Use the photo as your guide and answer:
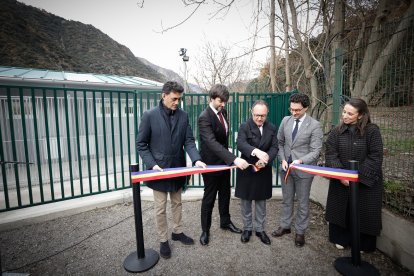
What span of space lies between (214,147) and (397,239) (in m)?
2.46

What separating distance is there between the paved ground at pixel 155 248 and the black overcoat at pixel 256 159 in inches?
30.5

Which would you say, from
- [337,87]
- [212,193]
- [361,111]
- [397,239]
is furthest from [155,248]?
[337,87]

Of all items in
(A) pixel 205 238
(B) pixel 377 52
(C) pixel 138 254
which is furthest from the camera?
(B) pixel 377 52

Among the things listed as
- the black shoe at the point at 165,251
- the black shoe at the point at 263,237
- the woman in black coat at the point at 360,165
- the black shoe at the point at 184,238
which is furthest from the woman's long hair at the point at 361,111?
the black shoe at the point at 165,251

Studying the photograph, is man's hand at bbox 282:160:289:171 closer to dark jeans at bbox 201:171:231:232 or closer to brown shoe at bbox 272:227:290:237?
dark jeans at bbox 201:171:231:232

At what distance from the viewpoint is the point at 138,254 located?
286cm

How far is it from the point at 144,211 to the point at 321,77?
474cm

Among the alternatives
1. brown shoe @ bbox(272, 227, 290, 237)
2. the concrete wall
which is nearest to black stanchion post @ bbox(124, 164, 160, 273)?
brown shoe @ bbox(272, 227, 290, 237)

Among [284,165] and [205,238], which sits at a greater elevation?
[284,165]

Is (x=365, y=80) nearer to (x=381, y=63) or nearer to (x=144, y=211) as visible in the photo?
(x=381, y=63)

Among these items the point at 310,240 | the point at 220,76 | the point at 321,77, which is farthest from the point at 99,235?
the point at 220,76

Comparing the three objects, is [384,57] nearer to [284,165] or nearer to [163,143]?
[284,165]

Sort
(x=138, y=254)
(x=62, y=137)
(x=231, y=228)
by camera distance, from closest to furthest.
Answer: (x=138, y=254) → (x=231, y=228) → (x=62, y=137)

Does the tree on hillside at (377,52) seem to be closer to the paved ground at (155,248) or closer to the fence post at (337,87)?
the fence post at (337,87)
